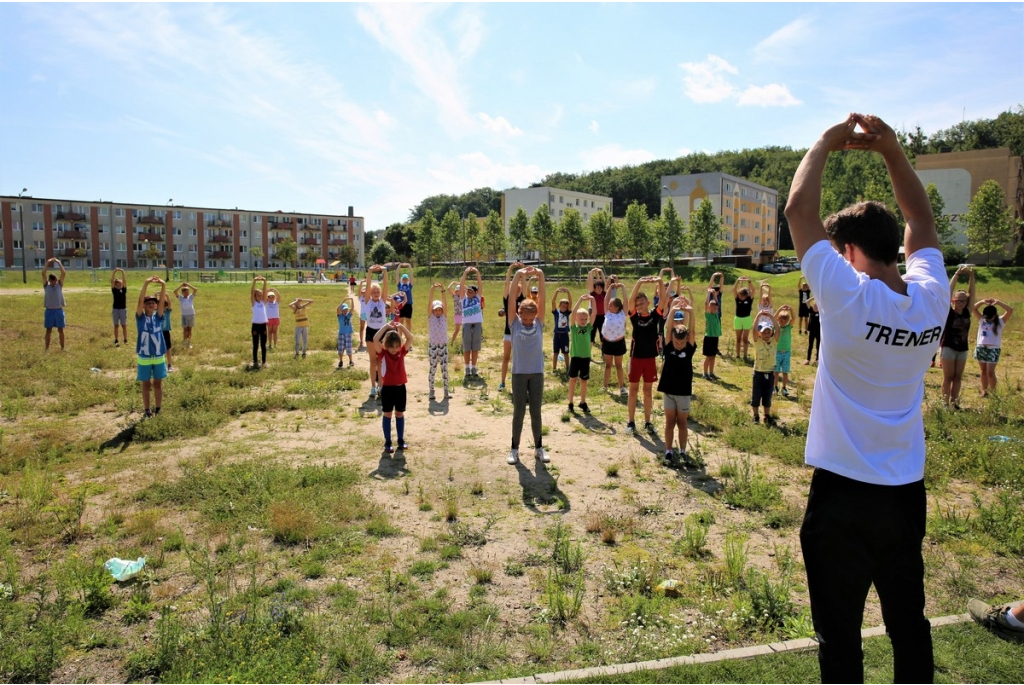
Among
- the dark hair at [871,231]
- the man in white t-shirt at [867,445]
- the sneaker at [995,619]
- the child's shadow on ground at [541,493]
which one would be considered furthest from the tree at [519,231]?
the man in white t-shirt at [867,445]

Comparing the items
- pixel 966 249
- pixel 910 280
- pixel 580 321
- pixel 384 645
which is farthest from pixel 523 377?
pixel 966 249

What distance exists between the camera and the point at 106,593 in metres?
4.83

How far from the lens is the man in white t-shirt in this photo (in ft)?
7.73

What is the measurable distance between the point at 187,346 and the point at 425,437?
12.0 metres

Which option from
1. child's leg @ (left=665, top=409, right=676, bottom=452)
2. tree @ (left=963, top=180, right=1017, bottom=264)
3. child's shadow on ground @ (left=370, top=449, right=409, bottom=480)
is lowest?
child's shadow on ground @ (left=370, top=449, right=409, bottom=480)

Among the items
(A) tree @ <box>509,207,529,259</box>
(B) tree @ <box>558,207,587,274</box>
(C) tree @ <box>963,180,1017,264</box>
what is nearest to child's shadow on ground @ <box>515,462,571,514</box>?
(C) tree @ <box>963,180,1017,264</box>

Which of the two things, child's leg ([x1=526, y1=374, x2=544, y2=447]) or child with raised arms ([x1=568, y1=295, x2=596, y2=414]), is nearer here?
child's leg ([x1=526, y1=374, x2=544, y2=447])

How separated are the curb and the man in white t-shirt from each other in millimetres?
1615

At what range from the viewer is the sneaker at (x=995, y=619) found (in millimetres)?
4148

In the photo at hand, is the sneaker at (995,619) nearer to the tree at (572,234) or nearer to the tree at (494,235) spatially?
the tree at (572,234)

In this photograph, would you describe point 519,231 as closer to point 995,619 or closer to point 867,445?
point 995,619

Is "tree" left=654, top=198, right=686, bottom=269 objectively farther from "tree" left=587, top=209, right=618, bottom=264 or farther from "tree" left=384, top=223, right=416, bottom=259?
"tree" left=384, top=223, right=416, bottom=259

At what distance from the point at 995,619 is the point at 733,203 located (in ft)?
302

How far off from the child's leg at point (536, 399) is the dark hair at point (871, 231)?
6.09m
